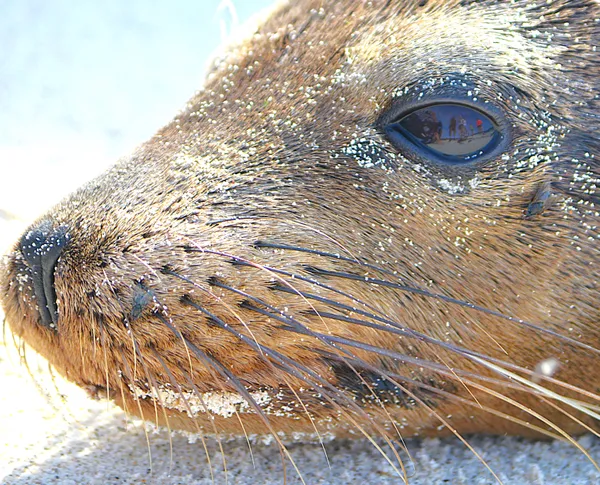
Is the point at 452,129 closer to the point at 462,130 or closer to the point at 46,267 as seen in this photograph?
the point at 462,130

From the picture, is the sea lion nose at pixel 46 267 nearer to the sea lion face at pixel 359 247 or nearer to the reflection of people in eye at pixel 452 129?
the sea lion face at pixel 359 247

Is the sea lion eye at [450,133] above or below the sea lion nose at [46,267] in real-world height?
above

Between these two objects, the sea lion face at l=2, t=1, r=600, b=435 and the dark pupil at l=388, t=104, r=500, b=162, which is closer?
the sea lion face at l=2, t=1, r=600, b=435

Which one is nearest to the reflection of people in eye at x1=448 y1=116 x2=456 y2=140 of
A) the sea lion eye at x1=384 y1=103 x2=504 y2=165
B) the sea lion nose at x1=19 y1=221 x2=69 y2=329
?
the sea lion eye at x1=384 y1=103 x2=504 y2=165

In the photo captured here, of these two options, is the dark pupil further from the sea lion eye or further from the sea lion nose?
the sea lion nose

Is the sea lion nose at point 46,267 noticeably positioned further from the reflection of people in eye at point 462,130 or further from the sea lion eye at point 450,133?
the reflection of people in eye at point 462,130

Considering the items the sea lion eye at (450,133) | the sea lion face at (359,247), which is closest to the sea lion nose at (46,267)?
the sea lion face at (359,247)

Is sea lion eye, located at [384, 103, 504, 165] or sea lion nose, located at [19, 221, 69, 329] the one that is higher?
sea lion eye, located at [384, 103, 504, 165]

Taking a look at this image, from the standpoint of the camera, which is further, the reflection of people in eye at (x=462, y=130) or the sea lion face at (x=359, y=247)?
the reflection of people in eye at (x=462, y=130)
